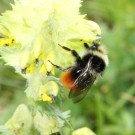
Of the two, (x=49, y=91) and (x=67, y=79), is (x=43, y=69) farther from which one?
(x=67, y=79)

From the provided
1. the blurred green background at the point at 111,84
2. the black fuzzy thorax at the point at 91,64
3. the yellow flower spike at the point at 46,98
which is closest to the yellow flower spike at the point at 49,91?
the yellow flower spike at the point at 46,98

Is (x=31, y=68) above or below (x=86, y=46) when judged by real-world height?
below

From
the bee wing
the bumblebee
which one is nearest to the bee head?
the bumblebee

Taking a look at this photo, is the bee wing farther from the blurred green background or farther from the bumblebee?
the blurred green background

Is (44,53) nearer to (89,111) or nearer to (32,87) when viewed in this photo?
(32,87)

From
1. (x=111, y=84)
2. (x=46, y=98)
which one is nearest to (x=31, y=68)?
(x=46, y=98)

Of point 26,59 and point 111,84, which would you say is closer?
point 26,59

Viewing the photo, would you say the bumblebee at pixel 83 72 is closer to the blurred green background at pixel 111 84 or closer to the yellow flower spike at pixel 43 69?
the yellow flower spike at pixel 43 69
